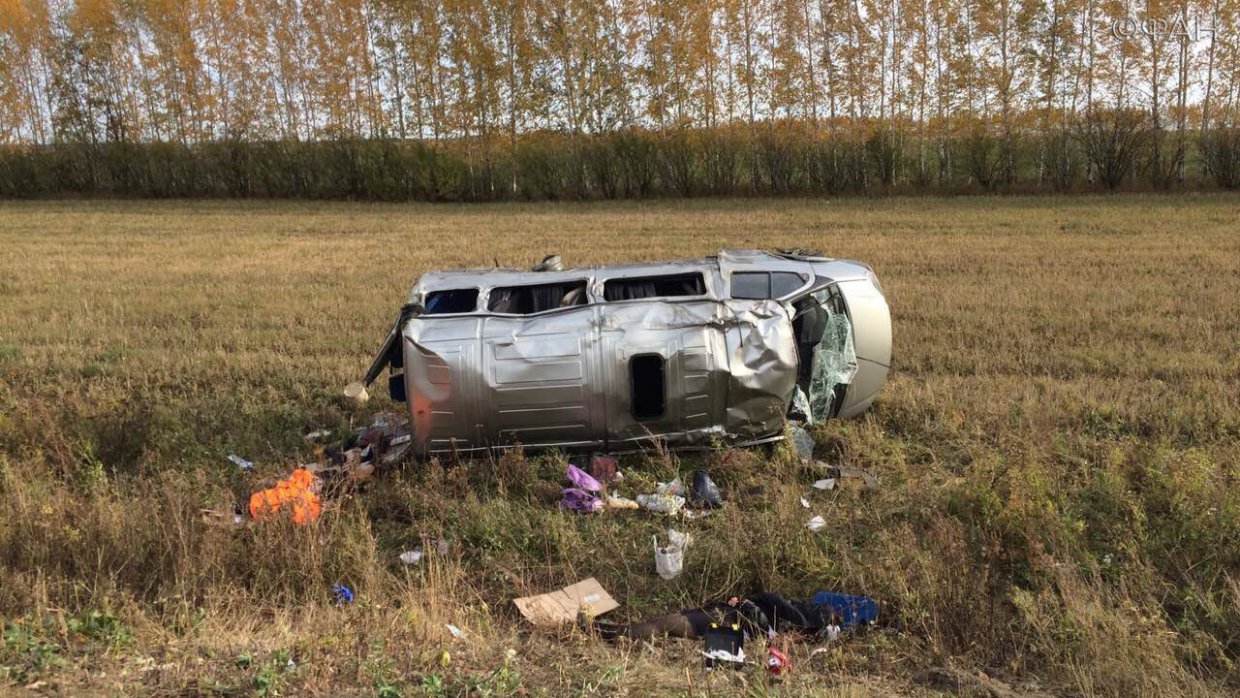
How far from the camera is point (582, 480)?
5.74 metres

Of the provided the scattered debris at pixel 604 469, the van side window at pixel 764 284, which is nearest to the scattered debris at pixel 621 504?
the scattered debris at pixel 604 469

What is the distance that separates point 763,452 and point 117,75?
163ft

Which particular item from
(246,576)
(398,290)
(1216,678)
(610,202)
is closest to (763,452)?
(1216,678)

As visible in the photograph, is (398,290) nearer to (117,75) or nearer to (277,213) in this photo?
(277,213)

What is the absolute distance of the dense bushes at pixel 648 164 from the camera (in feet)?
89.8

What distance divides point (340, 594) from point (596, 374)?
2.27 metres

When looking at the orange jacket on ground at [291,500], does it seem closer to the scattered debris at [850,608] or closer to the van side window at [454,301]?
the van side window at [454,301]

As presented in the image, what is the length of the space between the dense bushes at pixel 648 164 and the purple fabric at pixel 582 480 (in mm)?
25914

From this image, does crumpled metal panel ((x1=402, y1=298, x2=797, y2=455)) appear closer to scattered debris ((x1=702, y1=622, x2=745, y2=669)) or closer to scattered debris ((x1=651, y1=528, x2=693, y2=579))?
scattered debris ((x1=651, y1=528, x2=693, y2=579))

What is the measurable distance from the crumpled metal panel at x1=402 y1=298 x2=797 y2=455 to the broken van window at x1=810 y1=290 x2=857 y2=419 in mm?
531

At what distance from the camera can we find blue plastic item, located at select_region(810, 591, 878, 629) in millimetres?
4137

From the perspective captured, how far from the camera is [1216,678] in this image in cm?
366

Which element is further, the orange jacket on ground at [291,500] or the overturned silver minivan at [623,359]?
the overturned silver minivan at [623,359]

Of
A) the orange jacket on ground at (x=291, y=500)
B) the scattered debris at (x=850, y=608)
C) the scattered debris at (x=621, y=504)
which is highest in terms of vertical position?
the orange jacket on ground at (x=291, y=500)
